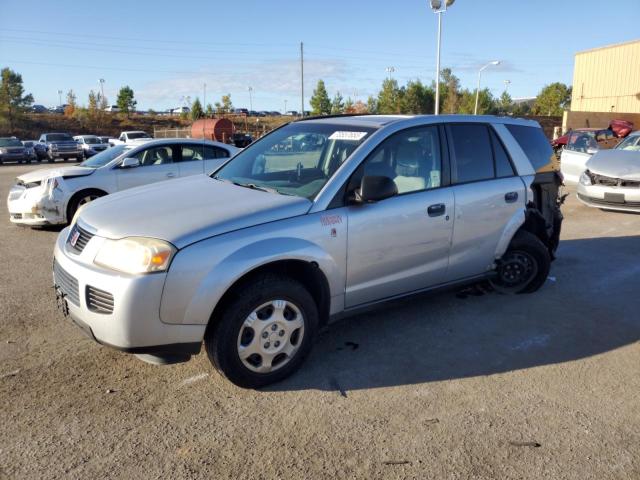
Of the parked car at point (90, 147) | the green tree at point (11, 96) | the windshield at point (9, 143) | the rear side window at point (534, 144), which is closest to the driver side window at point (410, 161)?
the rear side window at point (534, 144)

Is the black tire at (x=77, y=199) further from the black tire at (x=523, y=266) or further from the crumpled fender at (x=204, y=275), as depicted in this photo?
the black tire at (x=523, y=266)

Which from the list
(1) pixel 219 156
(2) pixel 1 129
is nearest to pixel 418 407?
(1) pixel 219 156

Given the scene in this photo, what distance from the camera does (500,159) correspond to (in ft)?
16.1

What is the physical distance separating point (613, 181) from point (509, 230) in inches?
239

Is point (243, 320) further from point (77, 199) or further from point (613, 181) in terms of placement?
point (613, 181)

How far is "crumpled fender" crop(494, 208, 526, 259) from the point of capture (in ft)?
15.9

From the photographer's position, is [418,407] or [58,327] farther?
[58,327]

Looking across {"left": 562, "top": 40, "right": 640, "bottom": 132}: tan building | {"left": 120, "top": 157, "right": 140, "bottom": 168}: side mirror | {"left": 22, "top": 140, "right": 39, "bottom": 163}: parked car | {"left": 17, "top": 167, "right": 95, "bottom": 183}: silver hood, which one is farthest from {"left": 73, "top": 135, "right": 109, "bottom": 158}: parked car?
{"left": 562, "top": 40, "right": 640, "bottom": 132}: tan building

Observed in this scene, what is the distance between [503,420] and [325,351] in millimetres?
1407

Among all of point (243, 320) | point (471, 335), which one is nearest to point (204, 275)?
point (243, 320)

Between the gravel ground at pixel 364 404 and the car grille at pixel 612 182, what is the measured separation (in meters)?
5.45

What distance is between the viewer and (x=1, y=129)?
6303 centimetres

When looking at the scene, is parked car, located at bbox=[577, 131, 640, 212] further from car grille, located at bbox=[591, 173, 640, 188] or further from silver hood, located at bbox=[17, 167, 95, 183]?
silver hood, located at bbox=[17, 167, 95, 183]

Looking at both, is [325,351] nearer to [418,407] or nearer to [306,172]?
[418,407]
